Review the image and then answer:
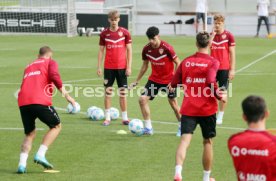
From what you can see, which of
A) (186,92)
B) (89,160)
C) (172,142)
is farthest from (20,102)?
(172,142)

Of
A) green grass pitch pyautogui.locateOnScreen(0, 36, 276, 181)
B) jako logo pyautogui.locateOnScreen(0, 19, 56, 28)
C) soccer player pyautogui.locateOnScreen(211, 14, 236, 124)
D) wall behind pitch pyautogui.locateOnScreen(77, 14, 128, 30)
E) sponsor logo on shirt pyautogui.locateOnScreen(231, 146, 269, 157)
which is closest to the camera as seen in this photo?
sponsor logo on shirt pyautogui.locateOnScreen(231, 146, 269, 157)

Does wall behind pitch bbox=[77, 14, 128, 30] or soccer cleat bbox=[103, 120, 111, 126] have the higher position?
soccer cleat bbox=[103, 120, 111, 126]

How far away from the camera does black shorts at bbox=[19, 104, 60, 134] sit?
1229 cm

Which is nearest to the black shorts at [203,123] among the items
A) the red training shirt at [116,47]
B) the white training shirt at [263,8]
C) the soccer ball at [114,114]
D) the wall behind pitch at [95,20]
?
the red training shirt at [116,47]

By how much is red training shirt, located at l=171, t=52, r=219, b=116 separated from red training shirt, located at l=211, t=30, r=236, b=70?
229 inches

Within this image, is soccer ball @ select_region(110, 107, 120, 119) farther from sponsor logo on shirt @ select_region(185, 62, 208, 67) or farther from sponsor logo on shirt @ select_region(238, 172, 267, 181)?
sponsor logo on shirt @ select_region(238, 172, 267, 181)

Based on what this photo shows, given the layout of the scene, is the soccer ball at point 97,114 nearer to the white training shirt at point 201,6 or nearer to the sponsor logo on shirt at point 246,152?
the sponsor logo on shirt at point 246,152

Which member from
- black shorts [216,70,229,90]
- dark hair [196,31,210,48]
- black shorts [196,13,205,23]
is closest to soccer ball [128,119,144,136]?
black shorts [216,70,229,90]

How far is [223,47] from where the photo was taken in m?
17.4

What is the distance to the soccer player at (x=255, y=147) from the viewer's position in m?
7.12

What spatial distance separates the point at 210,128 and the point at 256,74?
16438mm

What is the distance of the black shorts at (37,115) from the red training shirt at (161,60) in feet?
12.5

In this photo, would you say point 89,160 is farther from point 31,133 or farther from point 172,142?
point 172,142

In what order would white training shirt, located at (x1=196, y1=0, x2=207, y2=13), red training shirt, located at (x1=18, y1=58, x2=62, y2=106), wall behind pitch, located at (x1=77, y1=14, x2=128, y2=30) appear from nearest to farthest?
red training shirt, located at (x1=18, y1=58, x2=62, y2=106) → wall behind pitch, located at (x1=77, y1=14, x2=128, y2=30) → white training shirt, located at (x1=196, y1=0, x2=207, y2=13)
